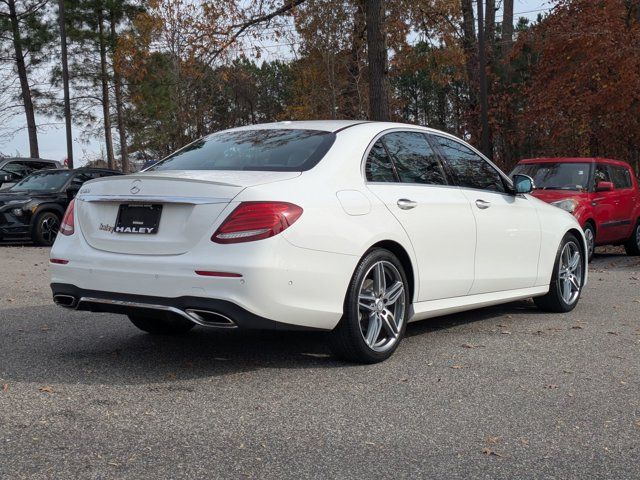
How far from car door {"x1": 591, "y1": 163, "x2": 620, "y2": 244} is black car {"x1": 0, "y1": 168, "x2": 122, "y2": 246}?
9952 mm

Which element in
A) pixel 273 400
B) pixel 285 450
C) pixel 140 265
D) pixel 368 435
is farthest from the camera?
pixel 140 265

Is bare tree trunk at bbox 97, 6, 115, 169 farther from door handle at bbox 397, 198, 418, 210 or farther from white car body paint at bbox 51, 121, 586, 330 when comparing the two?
door handle at bbox 397, 198, 418, 210

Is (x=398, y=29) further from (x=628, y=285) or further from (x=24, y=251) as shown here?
(x=628, y=285)

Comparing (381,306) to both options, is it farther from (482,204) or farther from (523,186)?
(523,186)

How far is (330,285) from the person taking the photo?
4973 mm

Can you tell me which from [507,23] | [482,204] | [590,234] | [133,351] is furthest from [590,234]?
[507,23]

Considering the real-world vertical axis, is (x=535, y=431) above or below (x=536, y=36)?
below

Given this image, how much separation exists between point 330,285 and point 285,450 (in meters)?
1.46

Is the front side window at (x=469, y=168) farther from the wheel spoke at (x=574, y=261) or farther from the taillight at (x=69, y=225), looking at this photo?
the taillight at (x=69, y=225)

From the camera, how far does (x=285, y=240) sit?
4.73m

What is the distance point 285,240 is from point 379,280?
929mm

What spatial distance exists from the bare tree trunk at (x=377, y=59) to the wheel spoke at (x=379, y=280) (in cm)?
1138

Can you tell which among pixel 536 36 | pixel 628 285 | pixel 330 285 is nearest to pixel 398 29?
pixel 536 36

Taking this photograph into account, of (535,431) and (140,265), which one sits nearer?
(535,431)
